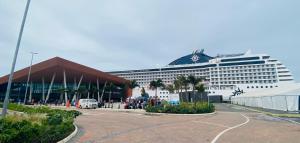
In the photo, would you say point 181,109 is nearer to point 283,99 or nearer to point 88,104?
point 283,99

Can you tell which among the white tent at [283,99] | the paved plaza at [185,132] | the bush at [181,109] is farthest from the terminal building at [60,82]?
the paved plaza at [185,132]

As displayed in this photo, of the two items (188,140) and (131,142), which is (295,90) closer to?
(188,140)

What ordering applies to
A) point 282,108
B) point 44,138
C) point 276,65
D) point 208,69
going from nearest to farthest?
point 44,138 → point 282,108 → point 276,65 → point 208,69

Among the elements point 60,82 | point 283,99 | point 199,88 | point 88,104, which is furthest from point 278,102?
point 60,82

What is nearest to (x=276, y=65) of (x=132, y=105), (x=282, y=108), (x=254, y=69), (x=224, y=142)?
(x=254, y=69)

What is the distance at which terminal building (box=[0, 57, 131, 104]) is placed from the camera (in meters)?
44.4

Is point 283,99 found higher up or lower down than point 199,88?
lower down

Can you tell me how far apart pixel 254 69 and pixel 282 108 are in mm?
63966

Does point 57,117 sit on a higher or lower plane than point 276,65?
lower

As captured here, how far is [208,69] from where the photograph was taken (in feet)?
323

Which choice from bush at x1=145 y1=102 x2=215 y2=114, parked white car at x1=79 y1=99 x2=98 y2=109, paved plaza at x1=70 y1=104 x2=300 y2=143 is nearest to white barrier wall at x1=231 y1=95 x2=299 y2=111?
bush at x1=145 y1=102 x2=215 y2=114

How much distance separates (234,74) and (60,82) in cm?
6810

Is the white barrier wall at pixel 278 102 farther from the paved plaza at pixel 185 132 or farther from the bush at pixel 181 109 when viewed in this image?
the paved plaza at pixel 185 132

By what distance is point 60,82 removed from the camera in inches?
2709
